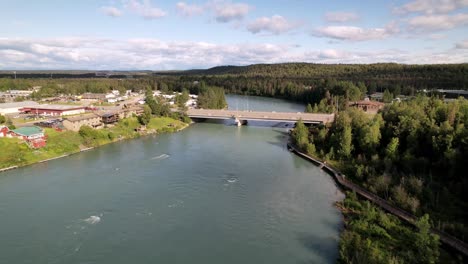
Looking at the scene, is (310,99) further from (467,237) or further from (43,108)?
(467,237)

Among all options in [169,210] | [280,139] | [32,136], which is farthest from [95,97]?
[169,210]

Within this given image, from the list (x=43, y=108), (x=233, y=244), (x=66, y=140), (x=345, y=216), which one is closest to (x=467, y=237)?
(x=345, y=216)

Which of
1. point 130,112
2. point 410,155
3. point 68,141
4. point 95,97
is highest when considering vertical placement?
point 95,97

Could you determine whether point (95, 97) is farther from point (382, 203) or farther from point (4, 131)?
point (382, 203)

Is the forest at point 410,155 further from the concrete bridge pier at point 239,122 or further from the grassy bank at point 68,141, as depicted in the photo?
the grassy bank at point 68,141

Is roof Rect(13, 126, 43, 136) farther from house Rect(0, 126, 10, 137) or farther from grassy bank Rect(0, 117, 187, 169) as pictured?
grassy bank Rect(0, 117, 187, 169)

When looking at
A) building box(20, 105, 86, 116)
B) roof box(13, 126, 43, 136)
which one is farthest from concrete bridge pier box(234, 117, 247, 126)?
roof box(13, 126, 43, 136)

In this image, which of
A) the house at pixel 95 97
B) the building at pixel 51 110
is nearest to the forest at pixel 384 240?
the building at pixel 51 110
